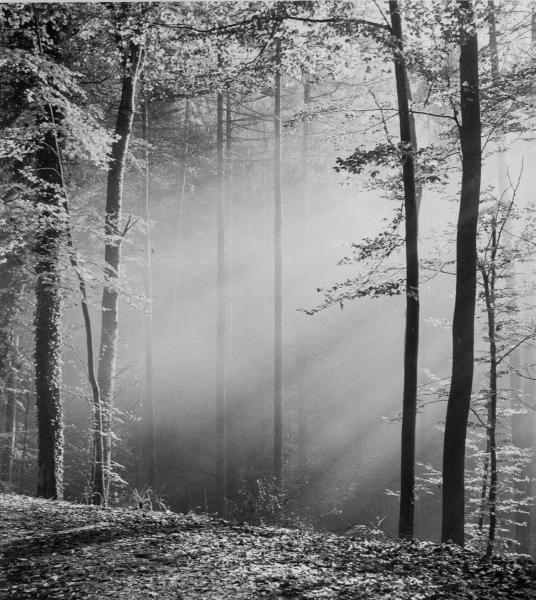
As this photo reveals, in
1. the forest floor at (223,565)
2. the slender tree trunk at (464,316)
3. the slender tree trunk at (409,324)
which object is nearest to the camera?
the forest floor at (223,565)

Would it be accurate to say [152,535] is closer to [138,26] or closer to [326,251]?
[138,26]

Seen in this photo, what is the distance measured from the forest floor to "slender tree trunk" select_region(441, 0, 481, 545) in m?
1.53

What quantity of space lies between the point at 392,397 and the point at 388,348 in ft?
8.83

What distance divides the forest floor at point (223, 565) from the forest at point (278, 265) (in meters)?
0.56

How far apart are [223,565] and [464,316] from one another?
4354mm

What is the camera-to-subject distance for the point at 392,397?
20.6 m

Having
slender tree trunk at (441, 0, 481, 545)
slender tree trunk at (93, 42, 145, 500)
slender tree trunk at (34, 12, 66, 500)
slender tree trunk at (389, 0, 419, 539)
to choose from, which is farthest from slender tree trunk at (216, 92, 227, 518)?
slender tree trunk at (441, 0, 481, 545)

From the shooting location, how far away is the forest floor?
13.2 ft

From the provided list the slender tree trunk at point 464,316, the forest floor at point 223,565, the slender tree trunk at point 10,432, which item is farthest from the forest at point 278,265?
the forest floor at point 223,565

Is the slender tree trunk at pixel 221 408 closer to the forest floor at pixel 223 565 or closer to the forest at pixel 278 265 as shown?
the forest at pixel 278 265

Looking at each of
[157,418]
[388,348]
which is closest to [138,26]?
[157,418]

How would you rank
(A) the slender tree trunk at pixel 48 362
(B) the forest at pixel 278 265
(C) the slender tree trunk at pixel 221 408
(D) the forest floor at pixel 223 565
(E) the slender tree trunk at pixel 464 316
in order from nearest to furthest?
(D) the forest floor at pixel 223 565, (E) the slender tree trunk at pixel 464 316, (B) the forest at pixel 278 265, (A) the slender tree trunk at pixel 48 362, (C) the slender tree trunk at pixel 221 408

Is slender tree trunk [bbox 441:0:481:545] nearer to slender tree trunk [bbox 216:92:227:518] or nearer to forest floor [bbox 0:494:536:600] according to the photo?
forest floor [bbox 0:494:536:600]

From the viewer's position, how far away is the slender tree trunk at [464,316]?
6.93m
